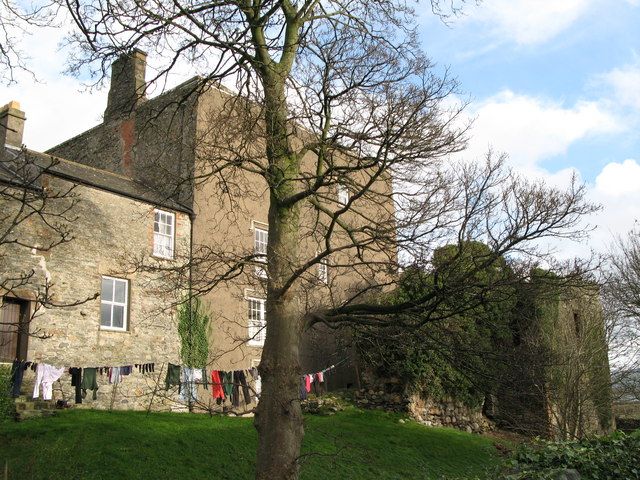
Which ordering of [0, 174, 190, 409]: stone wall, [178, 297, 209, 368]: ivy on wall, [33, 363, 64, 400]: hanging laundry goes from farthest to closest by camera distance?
[178, 297, 209, 368]: ivy on wall < [0, 174, 190, 409]: stone wall < [33, 363, 64, 400]: hanging laundry

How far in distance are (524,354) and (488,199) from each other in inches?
94.4

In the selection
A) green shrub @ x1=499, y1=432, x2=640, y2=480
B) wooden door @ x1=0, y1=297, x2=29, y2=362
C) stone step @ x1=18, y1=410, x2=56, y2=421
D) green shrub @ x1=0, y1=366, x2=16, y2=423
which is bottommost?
green shrub @ x1=499, y1=432, x2=640, y2=480

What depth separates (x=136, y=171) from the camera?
2338 centimetres

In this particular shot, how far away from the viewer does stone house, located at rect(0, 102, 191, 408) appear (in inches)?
661

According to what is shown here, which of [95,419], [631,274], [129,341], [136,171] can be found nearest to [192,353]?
[129,341]

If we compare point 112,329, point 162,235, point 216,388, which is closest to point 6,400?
point 112,329

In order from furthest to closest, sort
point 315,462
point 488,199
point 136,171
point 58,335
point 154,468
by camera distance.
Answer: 1. point 136,171
2. point 58,335
3. point 315,462
4. point 154,468
5. point 488,199

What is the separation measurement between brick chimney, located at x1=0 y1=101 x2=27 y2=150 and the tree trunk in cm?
1386

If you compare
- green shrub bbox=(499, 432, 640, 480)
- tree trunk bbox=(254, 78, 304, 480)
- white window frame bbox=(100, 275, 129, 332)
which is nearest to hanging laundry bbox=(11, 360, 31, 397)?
white window frame bbox=(100, 275, 129, 332)

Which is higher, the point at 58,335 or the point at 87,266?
the point at 87,266

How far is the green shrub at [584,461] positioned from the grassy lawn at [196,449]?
8.34 feet

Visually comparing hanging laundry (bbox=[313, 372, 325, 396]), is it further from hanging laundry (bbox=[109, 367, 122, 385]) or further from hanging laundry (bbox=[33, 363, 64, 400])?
hanging laundry (bbox=[33, 363, 64, 400])

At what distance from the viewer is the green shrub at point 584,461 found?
9883 millimetres

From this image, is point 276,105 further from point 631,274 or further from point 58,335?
point 631,274
